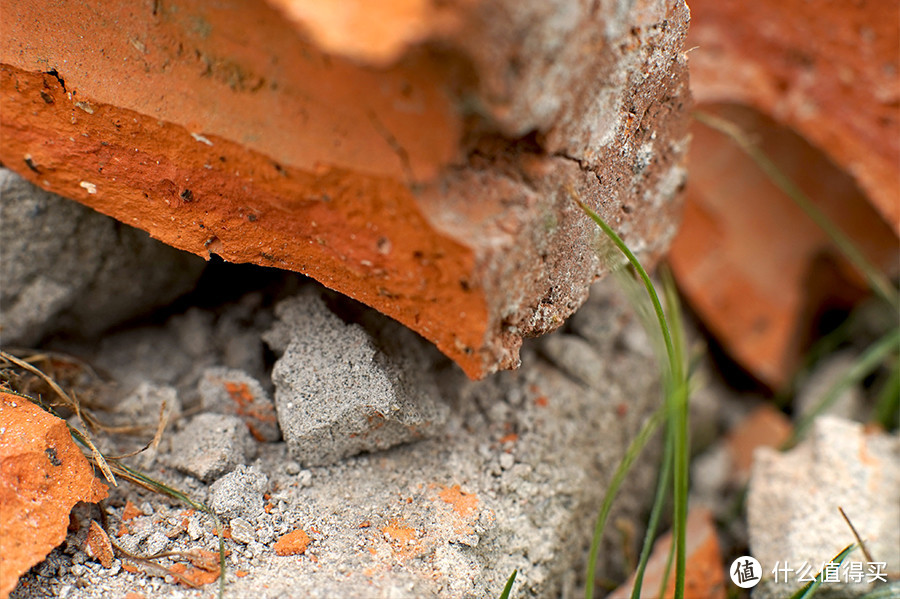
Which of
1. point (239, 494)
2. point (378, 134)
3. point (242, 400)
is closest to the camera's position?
point (378, 134)

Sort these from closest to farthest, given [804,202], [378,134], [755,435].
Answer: [378,134]
[804,202]
[755,435]

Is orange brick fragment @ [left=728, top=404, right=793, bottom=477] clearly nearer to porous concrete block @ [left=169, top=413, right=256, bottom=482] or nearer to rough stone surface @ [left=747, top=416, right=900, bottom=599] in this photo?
rough stone surface @ [left=747, top=416, right=900, bottom=599]

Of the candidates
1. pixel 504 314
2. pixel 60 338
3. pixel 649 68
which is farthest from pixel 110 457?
pixel 649 68

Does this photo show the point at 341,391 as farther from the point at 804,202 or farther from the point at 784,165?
the point at 784,165

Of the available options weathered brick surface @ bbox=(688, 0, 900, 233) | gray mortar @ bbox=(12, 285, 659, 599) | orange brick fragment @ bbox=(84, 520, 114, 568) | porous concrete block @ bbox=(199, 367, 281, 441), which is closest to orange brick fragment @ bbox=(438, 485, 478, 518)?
gray mortar @ bbox=(12, 285, 659, 599)

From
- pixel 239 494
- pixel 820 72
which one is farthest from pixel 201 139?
pixel 820 72

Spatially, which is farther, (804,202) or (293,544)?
(804,202)

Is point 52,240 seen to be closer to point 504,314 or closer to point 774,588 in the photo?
point 504,314

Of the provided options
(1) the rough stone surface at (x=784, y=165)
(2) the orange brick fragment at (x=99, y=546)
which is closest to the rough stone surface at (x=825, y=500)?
(1) the rough stone surface at (x=784, y=165)
